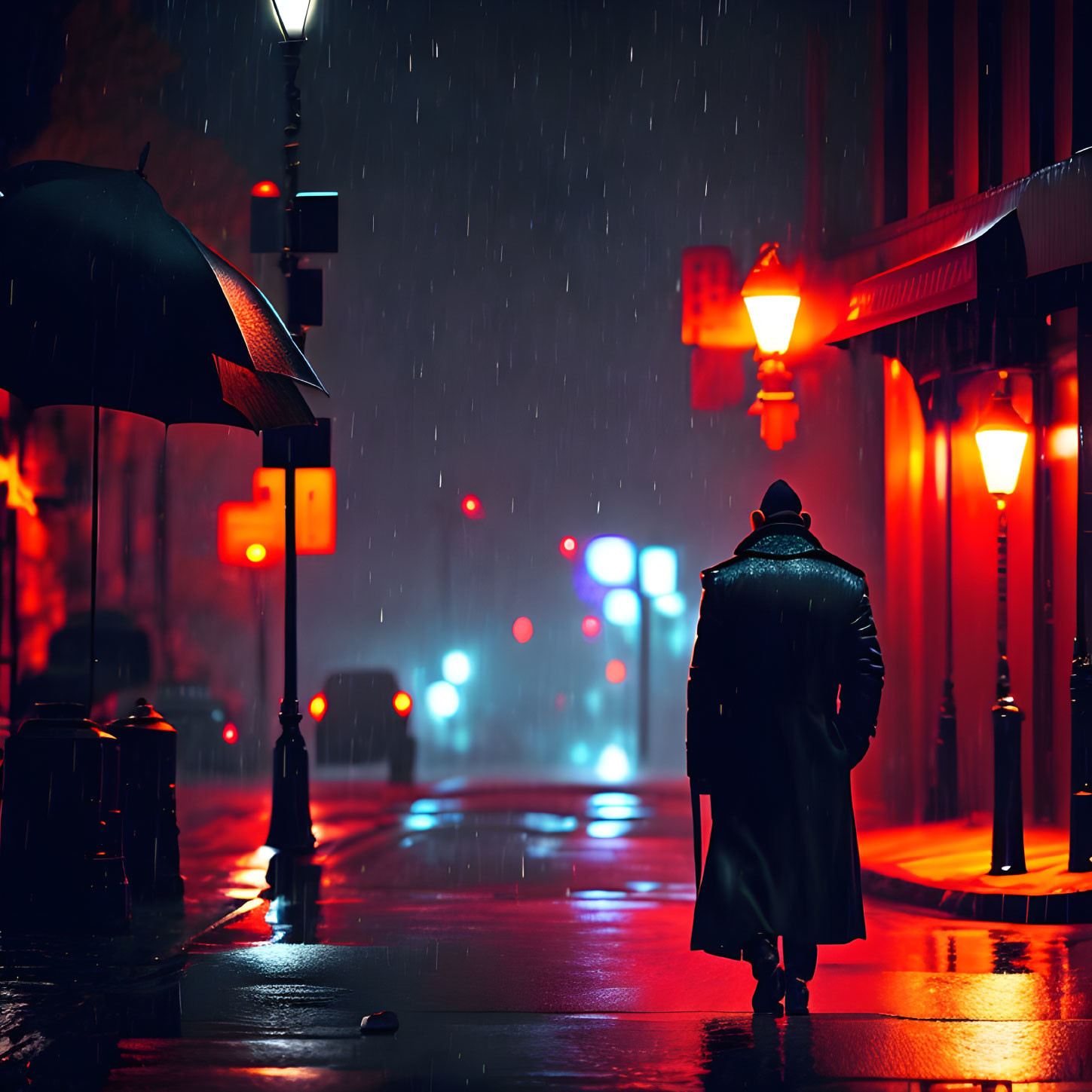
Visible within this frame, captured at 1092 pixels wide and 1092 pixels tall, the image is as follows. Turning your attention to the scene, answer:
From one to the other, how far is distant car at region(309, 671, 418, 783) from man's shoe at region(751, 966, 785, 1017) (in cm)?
1560

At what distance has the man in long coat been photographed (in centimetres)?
656

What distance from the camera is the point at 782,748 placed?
6641 mm

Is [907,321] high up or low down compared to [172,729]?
up

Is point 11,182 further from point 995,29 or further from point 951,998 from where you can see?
point 995,29

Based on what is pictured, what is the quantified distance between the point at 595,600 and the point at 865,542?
1487 cm

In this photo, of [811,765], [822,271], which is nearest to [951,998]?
[811,765]

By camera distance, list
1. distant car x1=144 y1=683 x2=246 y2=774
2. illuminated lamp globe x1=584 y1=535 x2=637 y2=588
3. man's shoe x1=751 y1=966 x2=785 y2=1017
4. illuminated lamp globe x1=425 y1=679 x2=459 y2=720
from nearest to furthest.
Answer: man's shoe x1=751 y1=966 x2=785 y2=1017, distant car x1=144 y1=683 x2=246 y2=774, illuminated lamp globe x1=584 y1=535 x2=637 y2=588, illuminated lamp globe x1=425 y1=679 x2=459 y2=720

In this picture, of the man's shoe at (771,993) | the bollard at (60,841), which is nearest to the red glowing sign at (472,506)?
the bollard at (60,841)

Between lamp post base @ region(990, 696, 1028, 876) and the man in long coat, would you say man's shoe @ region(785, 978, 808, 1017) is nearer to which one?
the man in long coat

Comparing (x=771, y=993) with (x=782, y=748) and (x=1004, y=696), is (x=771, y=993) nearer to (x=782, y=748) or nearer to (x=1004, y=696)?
(x=782, y=748)

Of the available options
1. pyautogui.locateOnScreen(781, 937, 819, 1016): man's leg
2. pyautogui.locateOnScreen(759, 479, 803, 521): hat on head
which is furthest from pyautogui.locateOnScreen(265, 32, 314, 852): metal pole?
pyautogui.locateOnScreen(781, 937, 819, 1016): man's leg

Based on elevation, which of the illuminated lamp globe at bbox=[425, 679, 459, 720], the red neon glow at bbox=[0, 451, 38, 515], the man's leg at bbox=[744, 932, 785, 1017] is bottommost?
the illuminated lamp globe at bbox=[425, 679, 459, 720]

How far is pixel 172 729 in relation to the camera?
387 inches

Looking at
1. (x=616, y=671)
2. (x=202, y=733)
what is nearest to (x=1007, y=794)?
(x=202, y=733)
